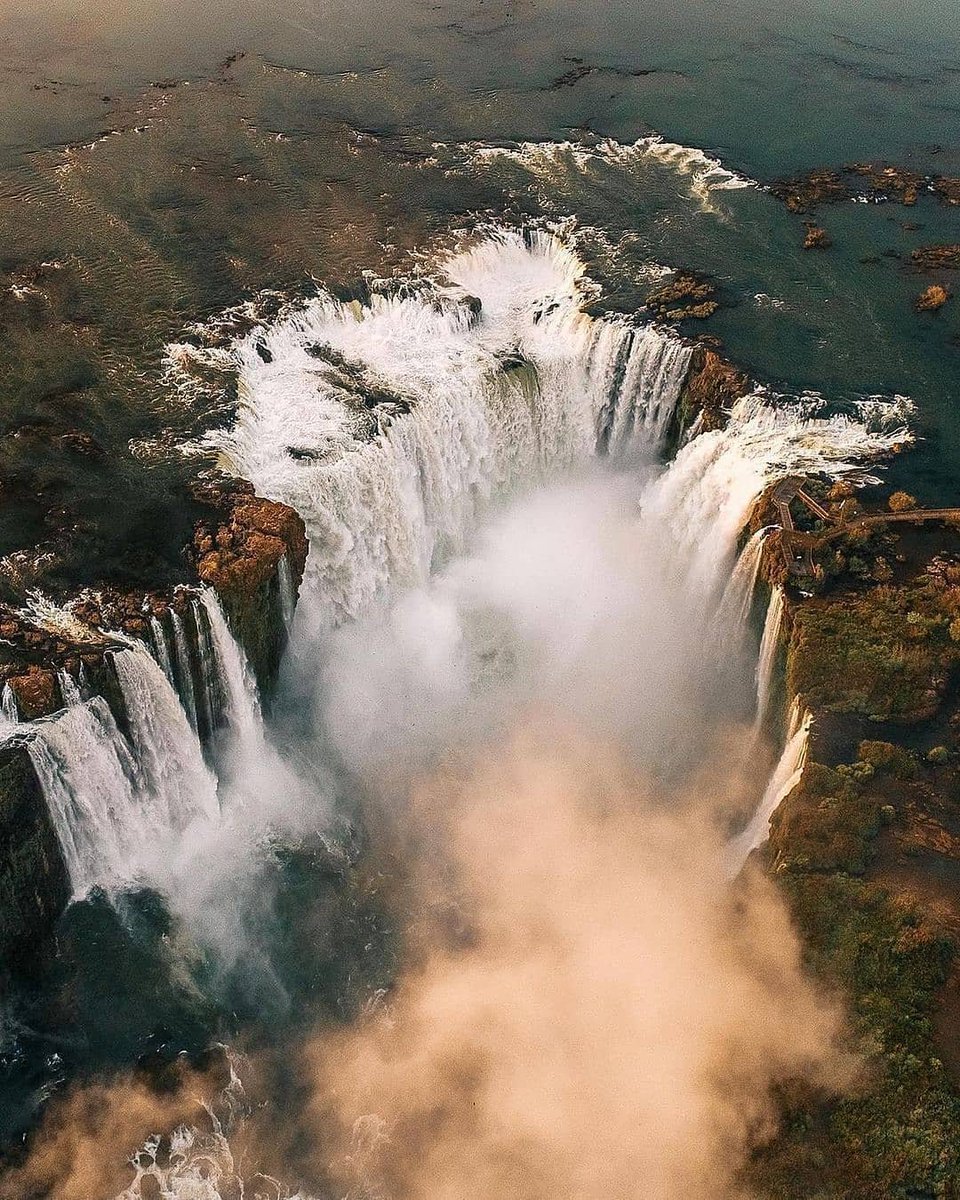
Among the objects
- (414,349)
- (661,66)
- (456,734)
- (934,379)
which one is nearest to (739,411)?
(934,379)

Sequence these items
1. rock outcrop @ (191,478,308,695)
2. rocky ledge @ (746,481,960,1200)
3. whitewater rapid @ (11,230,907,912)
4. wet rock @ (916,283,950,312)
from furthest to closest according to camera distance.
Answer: wet rock @ (916,283,950,312) → rock outcrop @ (191,478,308,695) → whitewater rapid @ (11,230,907,912) → rocky ledge @ (746,481,960,1200)

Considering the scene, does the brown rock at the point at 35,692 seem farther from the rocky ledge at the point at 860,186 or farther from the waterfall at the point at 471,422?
the rocky ledge at the point at 860,186

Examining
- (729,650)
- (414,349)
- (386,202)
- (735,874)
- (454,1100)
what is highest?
(386,202)

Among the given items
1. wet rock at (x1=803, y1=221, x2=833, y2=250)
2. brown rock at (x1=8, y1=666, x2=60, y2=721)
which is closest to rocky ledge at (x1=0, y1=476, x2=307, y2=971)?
brown rock at (x1=8, y1=666, x2=60, y2=721)

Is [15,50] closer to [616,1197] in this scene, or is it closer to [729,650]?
[729,650]

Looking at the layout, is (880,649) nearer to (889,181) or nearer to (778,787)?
(778,787)

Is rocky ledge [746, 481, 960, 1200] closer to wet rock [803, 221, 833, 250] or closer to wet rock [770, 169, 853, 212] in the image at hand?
wet rock [803, 221, 833, 250]
